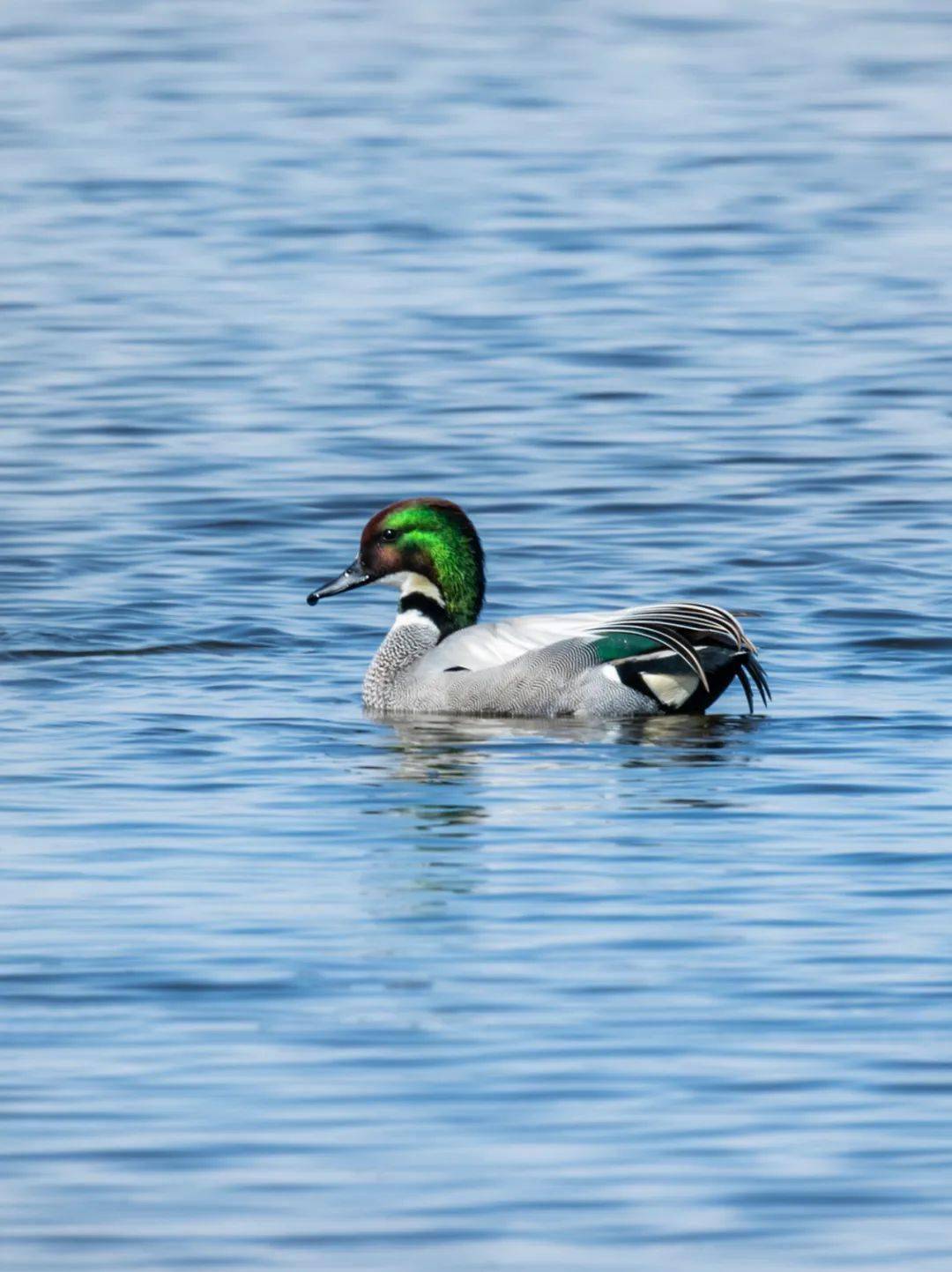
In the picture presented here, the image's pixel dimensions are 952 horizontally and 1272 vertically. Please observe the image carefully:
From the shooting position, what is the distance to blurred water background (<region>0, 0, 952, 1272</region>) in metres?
6.43

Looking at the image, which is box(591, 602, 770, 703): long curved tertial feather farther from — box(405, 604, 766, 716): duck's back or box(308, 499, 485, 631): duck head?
box(308, 499, 485, 631): duck head

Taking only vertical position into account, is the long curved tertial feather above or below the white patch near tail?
above

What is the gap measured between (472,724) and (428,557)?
117 centimetres

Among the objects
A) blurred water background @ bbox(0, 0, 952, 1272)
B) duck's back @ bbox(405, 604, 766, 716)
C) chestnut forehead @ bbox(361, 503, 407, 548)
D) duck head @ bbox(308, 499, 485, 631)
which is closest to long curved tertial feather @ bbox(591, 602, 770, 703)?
duck's back @ bbox(405, 604, 766, 716)

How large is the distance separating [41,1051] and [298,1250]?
4.32ft

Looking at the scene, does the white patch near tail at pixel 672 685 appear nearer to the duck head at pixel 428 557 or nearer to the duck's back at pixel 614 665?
the duck's back at pixel 614 665

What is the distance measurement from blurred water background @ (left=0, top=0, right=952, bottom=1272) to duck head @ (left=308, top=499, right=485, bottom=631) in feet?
1.52

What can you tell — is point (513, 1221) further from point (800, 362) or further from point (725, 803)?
point (800, 362)

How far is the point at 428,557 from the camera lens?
40.9 feet

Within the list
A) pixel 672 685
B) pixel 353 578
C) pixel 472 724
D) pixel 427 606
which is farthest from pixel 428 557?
pixel 672 685

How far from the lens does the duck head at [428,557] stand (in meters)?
12.4

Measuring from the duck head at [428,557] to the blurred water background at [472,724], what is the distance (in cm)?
46

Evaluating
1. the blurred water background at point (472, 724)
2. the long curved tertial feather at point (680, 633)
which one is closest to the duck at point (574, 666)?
the long curved tertial feather at point (680, 633)

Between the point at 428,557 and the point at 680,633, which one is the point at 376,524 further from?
the point at 680,633
